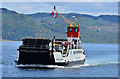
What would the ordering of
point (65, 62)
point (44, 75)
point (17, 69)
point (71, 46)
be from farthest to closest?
point (71, 46), point (65, 62), point (17, 69), point (44, 75)

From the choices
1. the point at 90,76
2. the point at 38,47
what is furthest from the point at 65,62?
the point at 90,76

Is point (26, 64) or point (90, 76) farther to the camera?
point (26, 64)

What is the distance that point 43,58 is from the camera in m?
86.6

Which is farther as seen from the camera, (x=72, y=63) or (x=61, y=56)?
(x=72, y=63)

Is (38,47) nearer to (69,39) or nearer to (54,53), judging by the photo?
(54,53)

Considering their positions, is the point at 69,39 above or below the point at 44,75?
above

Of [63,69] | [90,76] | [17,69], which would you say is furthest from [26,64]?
[90,76]

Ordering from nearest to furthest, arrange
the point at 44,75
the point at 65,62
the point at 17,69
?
1. the point at 44,75
2. the point at 17,69
3. the point at 65,62

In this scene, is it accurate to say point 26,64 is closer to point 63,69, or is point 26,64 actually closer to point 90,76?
point 63,69

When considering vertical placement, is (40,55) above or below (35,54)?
below

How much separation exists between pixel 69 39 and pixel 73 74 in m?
26.3

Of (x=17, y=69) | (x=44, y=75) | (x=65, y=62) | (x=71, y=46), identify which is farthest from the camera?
(x=71, y=46)

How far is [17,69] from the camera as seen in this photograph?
85.4 metres

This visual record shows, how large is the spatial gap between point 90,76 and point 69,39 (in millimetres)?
29817
